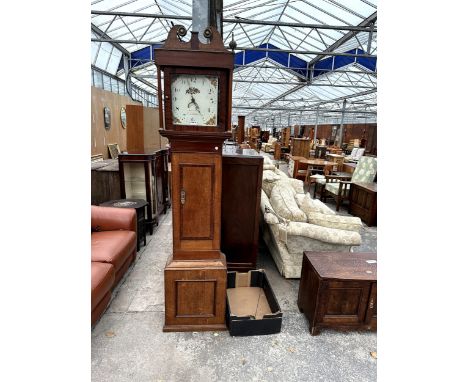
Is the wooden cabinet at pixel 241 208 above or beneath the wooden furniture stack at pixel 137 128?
beneath

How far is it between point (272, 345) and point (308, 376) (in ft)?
1.04

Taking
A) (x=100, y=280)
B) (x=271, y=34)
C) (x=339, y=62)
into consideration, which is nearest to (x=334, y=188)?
(x=100, y=280)

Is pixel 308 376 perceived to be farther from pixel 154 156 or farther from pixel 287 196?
pixel 154 156

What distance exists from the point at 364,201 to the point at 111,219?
4.15 metres

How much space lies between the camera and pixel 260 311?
2295mm

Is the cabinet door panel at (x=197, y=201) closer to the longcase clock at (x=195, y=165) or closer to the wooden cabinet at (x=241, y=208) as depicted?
the longcase clock at (x=195, y=165)

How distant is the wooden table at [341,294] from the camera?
199cm

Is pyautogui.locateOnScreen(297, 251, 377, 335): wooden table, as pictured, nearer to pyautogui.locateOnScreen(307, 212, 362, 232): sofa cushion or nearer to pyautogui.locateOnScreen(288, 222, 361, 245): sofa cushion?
pyautogui.locateOnScreen(288, 222, 361, 245): sofa cushion

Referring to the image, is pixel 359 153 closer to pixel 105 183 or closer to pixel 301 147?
pixel 301 147

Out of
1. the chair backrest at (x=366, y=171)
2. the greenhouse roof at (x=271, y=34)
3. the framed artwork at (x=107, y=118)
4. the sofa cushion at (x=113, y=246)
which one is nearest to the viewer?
the sofa cushion at (x=113, y=246)

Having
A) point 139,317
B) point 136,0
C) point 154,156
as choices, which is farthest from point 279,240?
point 136,0

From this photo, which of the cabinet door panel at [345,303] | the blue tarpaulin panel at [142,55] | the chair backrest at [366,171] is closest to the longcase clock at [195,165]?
the cabinet door panel at [345,303]

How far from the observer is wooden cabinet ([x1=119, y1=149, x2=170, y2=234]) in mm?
3590

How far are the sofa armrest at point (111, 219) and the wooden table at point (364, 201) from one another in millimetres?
3834
